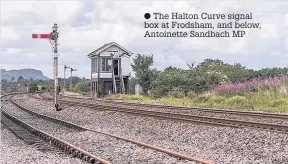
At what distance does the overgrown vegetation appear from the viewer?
80.4 feet

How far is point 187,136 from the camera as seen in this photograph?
1453 centimetres

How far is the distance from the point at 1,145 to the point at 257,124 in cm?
740

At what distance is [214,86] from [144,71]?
17.6 meters

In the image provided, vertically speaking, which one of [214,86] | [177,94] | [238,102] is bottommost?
[238,102]

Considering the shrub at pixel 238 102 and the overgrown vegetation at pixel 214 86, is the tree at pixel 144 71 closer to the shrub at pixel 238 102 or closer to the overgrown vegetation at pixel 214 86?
the overgrown vegetation at pixel 214 86

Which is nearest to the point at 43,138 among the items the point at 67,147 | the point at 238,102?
the point at 67,147

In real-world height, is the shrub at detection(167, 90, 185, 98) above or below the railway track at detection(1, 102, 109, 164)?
above

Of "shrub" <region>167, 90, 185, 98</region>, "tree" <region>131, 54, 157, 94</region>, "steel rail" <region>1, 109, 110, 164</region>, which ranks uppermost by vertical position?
"tree" <region>131, 54, 157, 94</region>

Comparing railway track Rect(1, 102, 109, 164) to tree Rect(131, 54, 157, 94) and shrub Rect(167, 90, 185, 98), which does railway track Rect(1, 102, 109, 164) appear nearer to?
shrub Rect(167, 90, 185, 98)

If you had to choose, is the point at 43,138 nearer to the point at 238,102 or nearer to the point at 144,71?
the point at 238,102

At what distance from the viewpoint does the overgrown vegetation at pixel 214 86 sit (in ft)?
80.4

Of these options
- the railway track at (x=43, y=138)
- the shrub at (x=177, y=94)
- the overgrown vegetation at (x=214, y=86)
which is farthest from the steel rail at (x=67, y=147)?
the shrub at (x=177, y=94)

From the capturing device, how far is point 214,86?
36562mm

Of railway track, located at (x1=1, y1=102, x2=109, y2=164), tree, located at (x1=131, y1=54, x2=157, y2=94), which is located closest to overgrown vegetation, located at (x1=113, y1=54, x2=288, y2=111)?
tree, located at (x1=131, y1=54, x2=157, y2=94)
